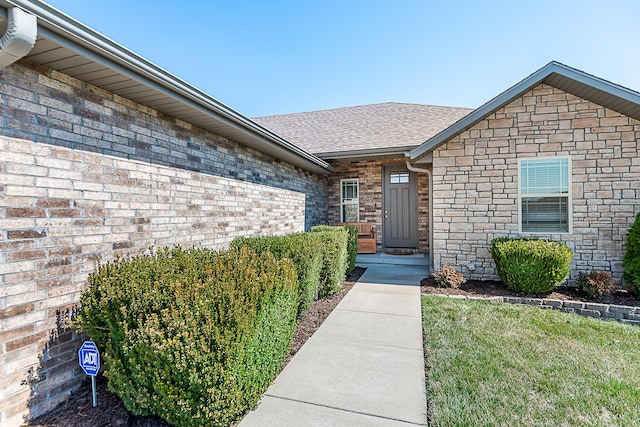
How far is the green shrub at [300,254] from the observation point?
3918mm

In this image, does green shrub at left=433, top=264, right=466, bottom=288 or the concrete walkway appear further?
green shrub at left=433, top=264, right=466, bottom=288

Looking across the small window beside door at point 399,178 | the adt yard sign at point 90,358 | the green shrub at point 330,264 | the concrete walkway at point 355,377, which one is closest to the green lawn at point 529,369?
the concrete walkway at point 355,377

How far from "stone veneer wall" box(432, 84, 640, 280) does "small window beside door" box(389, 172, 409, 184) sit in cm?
308

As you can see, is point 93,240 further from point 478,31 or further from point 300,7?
point 478,31

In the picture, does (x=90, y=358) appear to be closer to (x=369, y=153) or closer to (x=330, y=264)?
(x=330, y=264)

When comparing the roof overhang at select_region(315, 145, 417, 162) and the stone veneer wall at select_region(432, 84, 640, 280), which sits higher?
the roof overhang at select_region(315, 145, 417, 162)

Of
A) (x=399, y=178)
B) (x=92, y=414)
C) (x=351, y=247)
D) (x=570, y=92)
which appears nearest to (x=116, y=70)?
(x=92, y=414)

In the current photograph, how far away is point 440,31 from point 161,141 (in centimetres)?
655

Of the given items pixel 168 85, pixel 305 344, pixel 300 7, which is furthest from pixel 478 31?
pixel 305 344

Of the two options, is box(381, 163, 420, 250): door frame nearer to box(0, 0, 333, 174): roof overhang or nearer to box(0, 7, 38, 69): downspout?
box(0, 0, 333, 174): roof overhang

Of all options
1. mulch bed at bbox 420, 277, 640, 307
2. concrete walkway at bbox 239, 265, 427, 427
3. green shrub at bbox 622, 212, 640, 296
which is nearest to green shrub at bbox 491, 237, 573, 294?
mulch bed at bbox 420, 277, 640, 307

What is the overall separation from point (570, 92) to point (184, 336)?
7605mm

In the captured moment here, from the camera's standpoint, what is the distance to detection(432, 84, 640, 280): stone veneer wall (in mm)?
5645

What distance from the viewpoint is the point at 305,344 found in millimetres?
3545
